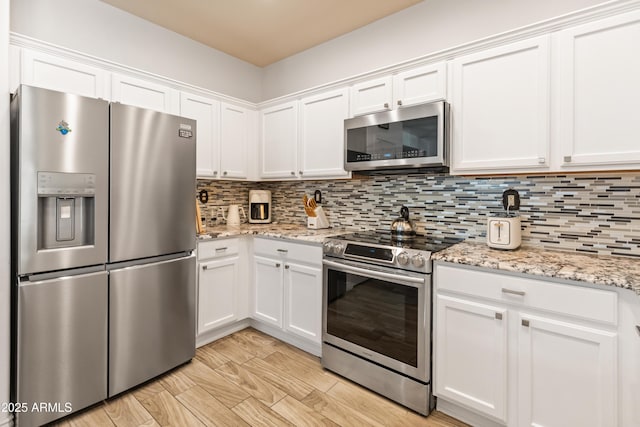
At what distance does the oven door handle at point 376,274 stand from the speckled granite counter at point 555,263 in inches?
7.0

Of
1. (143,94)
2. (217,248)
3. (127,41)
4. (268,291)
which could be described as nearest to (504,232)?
(268,291)

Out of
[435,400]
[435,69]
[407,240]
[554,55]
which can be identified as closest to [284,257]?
[407,240]

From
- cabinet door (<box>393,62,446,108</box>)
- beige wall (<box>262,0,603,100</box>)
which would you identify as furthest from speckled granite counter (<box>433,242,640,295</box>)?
beige wall (<box>262,0,603,100</box>)

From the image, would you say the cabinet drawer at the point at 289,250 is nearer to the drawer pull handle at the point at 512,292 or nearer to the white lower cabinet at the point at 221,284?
the white lower cabinet at the point at 221,284

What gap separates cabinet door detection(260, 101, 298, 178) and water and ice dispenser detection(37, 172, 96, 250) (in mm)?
1588

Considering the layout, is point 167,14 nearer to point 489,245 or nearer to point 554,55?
point 554,55

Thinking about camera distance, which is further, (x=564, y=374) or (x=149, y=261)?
(x=149, y=261)

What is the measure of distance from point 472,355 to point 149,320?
1914mm

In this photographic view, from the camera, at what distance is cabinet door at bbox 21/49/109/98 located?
6.46ft

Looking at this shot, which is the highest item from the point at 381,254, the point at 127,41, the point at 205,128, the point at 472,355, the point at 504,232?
the point at 127,41

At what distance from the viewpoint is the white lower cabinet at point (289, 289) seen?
2.36 metres

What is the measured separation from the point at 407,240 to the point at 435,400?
968mm

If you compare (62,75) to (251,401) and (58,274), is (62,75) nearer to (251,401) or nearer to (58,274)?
(58,274)

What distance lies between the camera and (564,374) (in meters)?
1.42
